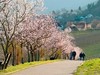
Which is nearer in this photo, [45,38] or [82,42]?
[45,38]

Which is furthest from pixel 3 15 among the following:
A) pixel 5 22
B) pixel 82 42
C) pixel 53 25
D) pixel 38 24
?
pixel 82 42

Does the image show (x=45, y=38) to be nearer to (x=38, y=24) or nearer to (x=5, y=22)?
(x=38, y=24)

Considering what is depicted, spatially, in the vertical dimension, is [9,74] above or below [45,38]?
below

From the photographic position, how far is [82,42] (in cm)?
19325

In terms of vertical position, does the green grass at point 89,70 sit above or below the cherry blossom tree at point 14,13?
below

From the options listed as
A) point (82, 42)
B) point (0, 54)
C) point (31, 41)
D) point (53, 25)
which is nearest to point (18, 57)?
point (31, 41)

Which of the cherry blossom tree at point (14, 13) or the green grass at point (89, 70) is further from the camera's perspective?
the cherry blossom tree at point (14, 13)

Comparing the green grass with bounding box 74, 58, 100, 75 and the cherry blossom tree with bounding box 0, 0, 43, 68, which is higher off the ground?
the cherry blossom tree with bounding box 0, 0, 43, 68

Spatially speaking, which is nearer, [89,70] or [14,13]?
[89,70]

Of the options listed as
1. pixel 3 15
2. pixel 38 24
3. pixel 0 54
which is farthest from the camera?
pixel 0 54

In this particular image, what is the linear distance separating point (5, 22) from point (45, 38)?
28505 mm

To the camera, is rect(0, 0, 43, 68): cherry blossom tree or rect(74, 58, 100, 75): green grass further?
rect(0, 0, 43, 68): cherry blossom tree

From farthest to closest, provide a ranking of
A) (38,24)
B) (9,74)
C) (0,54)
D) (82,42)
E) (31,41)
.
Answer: (82,42), (0,54), (38,24), (31,41), (9,74)

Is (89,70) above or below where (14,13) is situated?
below
